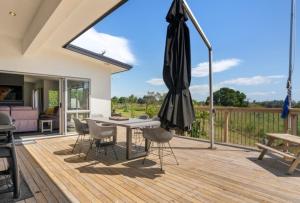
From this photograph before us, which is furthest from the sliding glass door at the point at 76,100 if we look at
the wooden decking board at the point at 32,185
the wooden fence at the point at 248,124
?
the wooden fence at the point at 248,124

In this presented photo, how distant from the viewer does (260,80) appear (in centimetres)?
1326

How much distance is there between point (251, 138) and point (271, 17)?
6532 millimetres

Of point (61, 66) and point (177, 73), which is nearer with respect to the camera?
point (177, 73)

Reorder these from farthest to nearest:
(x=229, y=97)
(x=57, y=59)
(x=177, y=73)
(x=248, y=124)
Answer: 1. (x=229, y=97)
2. (x=57, y=59)
3. (x=248, y=124)
4. (x=177, y=73)

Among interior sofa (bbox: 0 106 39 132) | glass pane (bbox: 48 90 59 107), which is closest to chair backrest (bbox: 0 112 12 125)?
interior sofa (bbox: 0 106 39 132)

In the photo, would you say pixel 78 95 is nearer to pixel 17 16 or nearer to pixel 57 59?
pixel 57 59

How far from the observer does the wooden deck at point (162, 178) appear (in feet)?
8.13

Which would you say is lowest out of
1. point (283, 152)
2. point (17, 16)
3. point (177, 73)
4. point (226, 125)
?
point (283, 152)

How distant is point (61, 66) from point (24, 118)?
251 cm

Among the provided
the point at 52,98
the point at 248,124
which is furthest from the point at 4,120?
the point at 52,98

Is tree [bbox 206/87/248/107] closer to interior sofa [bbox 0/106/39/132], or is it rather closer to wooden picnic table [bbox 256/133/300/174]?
wooden picnic table [bbox 256/133/300/174]

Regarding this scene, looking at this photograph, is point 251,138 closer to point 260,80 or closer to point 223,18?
point 223,18

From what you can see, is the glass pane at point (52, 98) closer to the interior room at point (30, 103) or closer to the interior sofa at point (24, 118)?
the interior room at point (30, 103)

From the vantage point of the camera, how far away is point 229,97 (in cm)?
937
